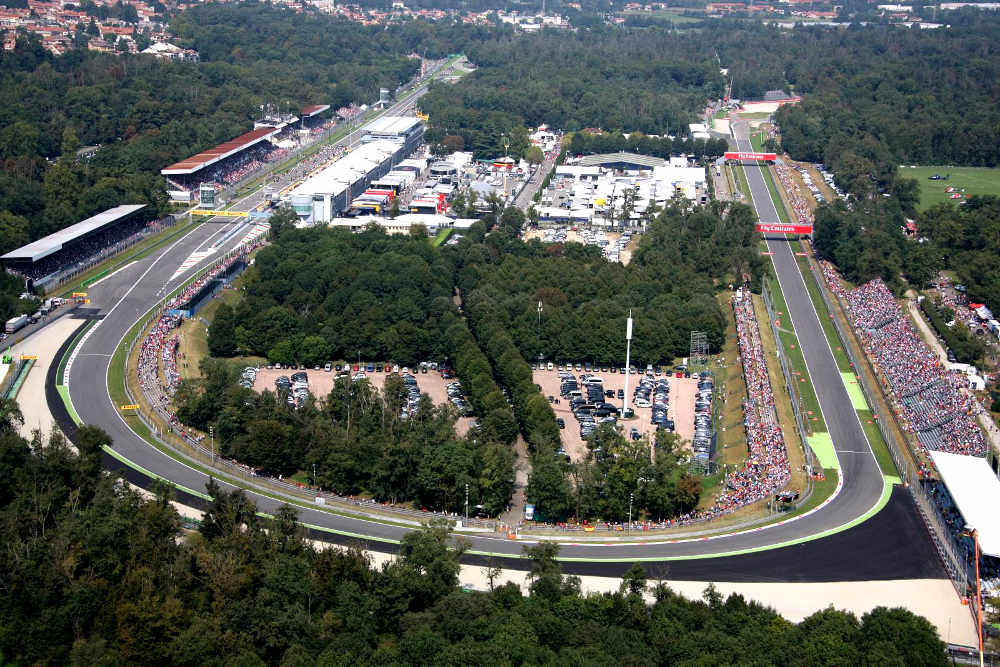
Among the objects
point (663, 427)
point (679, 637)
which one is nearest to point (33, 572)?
point (679, 637)

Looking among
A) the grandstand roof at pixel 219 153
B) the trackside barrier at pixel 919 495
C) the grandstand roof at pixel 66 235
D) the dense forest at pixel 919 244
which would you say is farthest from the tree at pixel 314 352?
the grandstand roof at pixel 219 153

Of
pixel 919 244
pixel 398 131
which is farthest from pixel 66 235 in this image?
pixel 919 244

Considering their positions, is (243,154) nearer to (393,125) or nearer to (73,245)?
(393,125)

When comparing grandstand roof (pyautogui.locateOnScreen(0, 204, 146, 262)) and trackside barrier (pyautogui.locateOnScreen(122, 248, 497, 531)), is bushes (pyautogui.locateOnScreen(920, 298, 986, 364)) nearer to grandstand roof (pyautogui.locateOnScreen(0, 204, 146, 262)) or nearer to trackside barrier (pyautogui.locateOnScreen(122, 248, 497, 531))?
trackside barrier (pyautogui.locateOnScreen(122, 248, 497, 531))

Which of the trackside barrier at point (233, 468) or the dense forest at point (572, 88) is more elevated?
the trackside barrier at point (233, 468)

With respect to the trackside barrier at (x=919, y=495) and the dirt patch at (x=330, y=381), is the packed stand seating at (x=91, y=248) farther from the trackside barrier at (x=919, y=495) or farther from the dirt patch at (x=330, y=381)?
the trackside barrier at (x=919, y=495)

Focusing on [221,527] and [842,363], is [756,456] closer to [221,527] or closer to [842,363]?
[842,363]

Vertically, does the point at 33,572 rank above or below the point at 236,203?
above
